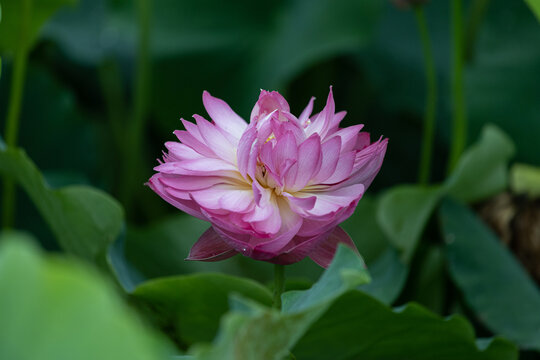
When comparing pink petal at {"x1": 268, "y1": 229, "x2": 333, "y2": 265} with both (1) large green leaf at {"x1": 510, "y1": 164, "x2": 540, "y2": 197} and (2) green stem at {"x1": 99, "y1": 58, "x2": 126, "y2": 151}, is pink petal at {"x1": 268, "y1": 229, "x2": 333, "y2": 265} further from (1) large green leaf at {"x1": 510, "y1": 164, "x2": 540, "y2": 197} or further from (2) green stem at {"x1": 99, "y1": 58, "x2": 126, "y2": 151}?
(2) green stem at {"x1": 99, "y1": 58, "x2": 126, "y2": 151}

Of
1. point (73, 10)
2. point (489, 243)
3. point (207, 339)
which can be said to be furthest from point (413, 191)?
point (73, 10)

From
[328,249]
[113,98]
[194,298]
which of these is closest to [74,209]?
[194,298]

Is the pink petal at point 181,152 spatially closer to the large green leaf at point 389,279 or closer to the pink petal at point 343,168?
the pink petal at point 343,168

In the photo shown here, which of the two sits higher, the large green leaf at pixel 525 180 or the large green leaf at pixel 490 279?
the large green leaf at pixel 525 180

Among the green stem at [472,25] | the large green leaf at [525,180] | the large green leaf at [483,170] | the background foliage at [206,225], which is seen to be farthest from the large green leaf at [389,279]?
the green stem at [472,25]

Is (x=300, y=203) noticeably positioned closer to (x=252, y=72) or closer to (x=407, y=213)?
(x=407, y=213)

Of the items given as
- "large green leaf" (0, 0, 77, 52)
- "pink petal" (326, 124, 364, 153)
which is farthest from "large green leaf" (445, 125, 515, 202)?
"large green leaf" (0, 0, 77, 52)

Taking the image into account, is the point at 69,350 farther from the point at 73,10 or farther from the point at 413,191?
the point at 73,10
